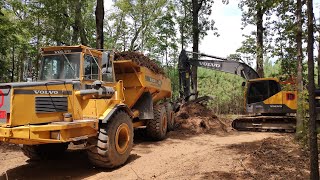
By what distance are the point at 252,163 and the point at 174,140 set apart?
5.01 metres

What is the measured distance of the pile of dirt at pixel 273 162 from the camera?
242 inches

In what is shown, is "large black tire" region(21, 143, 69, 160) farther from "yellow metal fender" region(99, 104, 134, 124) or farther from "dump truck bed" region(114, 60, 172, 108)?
"dump truck bed" region(114, 60, 172, 108)

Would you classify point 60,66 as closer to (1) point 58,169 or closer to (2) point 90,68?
(2) point 90,68

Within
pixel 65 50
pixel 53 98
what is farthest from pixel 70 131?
pixel 65 50

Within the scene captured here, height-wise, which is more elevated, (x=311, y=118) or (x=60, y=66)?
(x=60, y=66)

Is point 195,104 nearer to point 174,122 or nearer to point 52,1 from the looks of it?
point 174,122

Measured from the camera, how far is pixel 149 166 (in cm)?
757

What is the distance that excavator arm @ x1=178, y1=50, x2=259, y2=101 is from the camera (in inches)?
623

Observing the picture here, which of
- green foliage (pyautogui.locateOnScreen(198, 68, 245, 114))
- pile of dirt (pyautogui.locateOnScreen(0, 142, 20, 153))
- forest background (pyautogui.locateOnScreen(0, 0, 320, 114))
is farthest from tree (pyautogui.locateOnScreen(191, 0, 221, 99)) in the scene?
green foliage (pyautogui.locateOnScreen(198, 68, 245, 114))

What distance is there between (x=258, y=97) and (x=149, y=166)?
9091mm

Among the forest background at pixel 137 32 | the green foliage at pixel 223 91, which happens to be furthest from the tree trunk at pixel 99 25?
the green foliage at pixel 223 91

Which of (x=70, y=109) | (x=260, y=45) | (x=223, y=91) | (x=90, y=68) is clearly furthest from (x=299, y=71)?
(x=223, y=91)

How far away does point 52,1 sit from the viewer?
1622cm

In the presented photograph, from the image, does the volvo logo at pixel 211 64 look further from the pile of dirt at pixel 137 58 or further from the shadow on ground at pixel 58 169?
the shadow on ground at pixel 58 169
